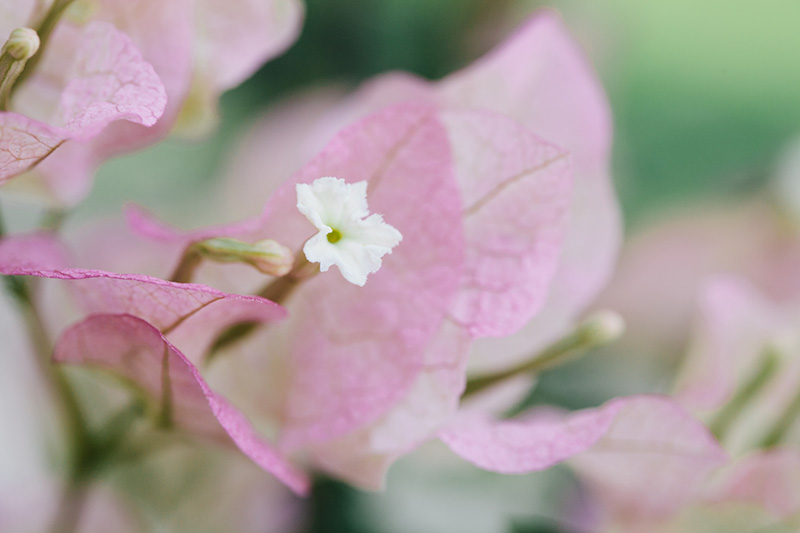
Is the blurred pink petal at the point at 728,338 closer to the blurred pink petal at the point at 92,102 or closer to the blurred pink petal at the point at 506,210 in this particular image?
the blurred pink petal at the point at 506,210

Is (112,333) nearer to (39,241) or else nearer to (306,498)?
(39,241)

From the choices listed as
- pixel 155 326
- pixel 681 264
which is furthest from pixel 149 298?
pixel 681 264

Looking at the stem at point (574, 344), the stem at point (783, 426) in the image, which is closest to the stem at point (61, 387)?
the stem at point (574, 344)

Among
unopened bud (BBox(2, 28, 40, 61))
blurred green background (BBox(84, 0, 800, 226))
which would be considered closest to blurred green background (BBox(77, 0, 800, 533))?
blurred green background (BBox(84, 0, 800, 226))

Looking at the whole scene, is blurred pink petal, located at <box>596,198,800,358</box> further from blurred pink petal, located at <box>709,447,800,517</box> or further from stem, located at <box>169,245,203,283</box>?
stem, located at <box>169,245,203,283</box>

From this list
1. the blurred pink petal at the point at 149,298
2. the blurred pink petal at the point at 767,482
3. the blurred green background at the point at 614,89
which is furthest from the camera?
the blurred green background at the point at 614,89

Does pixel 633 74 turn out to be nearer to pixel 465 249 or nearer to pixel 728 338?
pixel 728 338
